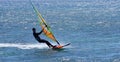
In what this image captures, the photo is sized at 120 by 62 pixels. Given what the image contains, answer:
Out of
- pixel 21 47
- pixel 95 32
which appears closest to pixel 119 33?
pixel 95 32

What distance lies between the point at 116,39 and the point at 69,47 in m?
4.51

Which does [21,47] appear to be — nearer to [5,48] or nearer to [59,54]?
[5,48]

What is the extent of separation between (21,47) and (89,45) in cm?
459

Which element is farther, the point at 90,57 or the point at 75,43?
the point at 75,43

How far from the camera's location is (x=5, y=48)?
3475 centimetres

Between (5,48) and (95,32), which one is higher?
(5,48)

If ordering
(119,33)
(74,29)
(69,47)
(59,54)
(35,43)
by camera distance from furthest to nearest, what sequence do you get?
(74,29) → (119,33) → (35,43) → (69,47) → (59,54)

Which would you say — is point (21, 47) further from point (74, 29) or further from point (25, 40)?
point (74, 29)

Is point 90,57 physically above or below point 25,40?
above

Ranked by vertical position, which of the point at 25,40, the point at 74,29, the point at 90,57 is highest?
the point at 90,57

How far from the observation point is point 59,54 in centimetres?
3247

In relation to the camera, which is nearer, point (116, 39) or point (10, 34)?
point (116, 39)

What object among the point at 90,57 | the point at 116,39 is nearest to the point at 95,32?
the point at 116,39

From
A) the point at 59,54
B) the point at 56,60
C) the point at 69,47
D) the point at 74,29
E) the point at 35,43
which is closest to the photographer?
the point at 56,60
